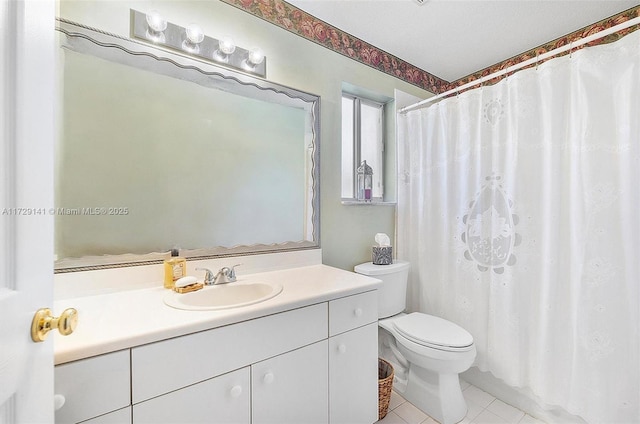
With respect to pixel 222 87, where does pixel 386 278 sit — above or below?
below

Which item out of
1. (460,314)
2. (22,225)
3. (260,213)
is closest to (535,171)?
(460,314)

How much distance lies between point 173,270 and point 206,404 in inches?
21.9

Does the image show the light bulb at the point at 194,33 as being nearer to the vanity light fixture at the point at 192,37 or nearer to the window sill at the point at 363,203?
the vanity light fixture at the point at 192,37

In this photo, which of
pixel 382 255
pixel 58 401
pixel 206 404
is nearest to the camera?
pixel 58 401

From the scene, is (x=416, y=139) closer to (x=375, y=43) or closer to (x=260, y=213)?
(x=375, y=43)

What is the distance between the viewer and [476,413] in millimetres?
1611

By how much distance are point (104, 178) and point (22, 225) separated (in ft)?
2.64

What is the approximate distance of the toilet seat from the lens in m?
1.47

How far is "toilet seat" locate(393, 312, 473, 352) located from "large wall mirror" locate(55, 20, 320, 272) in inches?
29.2

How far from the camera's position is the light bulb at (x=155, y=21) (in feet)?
4.11

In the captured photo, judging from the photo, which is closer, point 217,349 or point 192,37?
point 217,349

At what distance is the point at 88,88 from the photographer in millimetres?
1140

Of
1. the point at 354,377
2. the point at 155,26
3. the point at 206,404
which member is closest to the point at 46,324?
the point at 206,404

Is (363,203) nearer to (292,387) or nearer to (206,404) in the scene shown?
(292,387)
